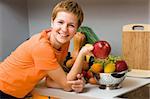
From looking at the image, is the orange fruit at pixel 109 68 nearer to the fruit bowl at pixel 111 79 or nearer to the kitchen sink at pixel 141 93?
the fruit bowl at pixel 111 79

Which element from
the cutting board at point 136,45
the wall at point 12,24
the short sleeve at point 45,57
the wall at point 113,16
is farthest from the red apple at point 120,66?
the wall at point 12,24

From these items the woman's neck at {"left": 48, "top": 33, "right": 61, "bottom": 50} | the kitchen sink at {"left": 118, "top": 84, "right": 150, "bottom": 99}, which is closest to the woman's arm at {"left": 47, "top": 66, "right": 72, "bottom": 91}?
the woman's neck at {"left": 48, "top": 33, "right": 61, "bottom": 50}

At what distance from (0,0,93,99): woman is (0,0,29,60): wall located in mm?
898

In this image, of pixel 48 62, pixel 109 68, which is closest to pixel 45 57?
pixel 48 62

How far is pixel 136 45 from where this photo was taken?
162cm

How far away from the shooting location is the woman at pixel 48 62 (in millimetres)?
1140

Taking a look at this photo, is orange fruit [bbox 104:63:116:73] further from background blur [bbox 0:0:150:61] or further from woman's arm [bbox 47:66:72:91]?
background blur [bbox 0:0:150:61]

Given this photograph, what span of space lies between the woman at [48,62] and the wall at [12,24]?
2.95 ft

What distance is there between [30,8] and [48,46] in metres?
1.13

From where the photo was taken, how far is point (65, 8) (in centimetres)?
116

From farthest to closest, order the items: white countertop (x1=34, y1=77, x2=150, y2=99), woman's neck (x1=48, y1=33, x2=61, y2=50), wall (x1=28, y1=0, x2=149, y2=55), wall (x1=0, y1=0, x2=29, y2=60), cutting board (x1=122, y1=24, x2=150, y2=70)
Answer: wall (x1=0, y1=0, x2=29, y2=60) < wall (x1=28, y1=0, x2=149, y2=55) < cutting board (x1=122, y1=24, x2=150, y2=70) < woman's neck (x1=48, y1=33, x2=61, y2=50) < white countertop (x1=34, y1=77, x2=150, y2=99)

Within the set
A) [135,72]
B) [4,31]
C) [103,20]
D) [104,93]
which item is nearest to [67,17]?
[104,93]

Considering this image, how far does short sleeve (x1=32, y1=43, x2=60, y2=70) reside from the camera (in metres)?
1.13

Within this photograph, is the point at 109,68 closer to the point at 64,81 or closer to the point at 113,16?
the point at 64,81
